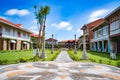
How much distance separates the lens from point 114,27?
88.2 feet

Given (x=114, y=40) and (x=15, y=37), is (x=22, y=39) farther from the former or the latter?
(x=114, y=40)

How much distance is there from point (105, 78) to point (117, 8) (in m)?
16.4

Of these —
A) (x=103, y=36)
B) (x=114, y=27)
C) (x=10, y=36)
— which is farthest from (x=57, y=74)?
(x=10, y=36)

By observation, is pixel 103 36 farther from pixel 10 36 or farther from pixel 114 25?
pixel 10 36

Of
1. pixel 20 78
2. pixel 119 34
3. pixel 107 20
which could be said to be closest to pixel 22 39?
pixel 107 20

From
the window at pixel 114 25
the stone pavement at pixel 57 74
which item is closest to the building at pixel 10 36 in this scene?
the window at pixel 114 25

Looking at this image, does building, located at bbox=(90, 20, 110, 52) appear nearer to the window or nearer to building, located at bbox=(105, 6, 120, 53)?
building, located at bbox=(105, 6, 120, 53)

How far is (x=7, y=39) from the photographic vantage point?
3638cm

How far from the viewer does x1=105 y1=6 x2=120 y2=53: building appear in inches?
982

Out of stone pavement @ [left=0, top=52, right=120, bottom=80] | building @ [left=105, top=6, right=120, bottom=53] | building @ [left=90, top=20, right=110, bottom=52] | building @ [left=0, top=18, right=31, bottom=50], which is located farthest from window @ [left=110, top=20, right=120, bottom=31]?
building @ [left=0, top=18, right=31, bottom=50]

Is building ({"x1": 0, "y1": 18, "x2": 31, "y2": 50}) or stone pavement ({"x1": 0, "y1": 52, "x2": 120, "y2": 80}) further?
building ({"x1": 0, "y1": 18, "x2": 31, "y2": 50})

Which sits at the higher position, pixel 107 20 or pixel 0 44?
pixel 107 20

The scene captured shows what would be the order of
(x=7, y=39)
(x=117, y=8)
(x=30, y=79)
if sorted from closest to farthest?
(x=30, y=79) < (x=117, y=8) < (x=7, y=39)

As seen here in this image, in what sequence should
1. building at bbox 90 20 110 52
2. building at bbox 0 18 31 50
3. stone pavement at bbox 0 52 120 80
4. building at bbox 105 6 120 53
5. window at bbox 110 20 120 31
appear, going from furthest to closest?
building at bbox 0 18 31 50 < building at bbox 90 20 110 52 < window at bbox 110 20 120 31 < building at bbox 105 6 120 53 < stone pavement at bbox 0 52 120 80
